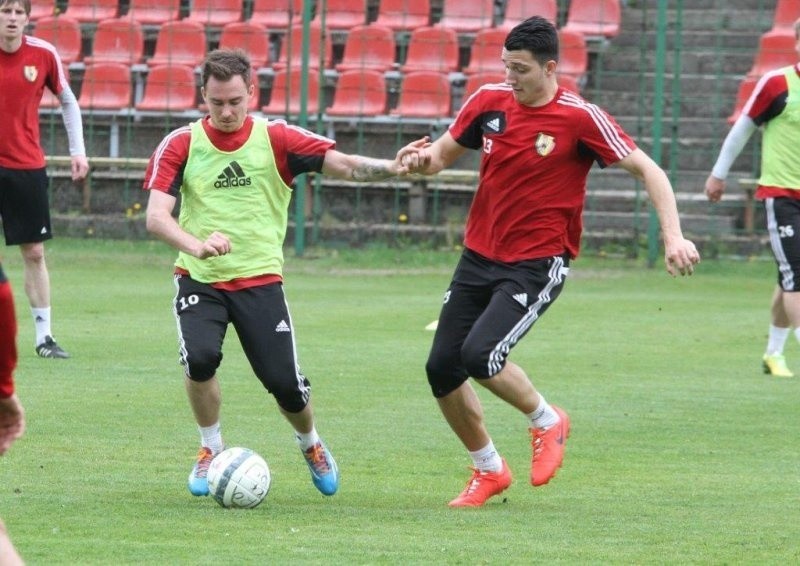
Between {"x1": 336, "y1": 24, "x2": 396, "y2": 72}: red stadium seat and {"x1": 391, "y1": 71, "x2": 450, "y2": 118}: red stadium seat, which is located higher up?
{"x1": 336, "y1": 24, "x2": 396, "y2": 72}: red stadium seat

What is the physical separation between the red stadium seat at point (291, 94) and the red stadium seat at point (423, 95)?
1084 millimetres

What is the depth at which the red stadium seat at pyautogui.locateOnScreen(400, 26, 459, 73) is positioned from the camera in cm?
2059

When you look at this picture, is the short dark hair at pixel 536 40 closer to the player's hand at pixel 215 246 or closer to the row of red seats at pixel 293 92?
the player's hand at pixel 215 246

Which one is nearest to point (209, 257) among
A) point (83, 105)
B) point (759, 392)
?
point (759, 392)

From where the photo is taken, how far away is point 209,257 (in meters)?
6.83

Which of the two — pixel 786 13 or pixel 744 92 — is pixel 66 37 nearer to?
pixel 744 92

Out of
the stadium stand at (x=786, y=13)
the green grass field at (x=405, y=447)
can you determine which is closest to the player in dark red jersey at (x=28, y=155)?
the green grass field at (x=405, y=447)

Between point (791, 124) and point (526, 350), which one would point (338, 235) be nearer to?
point (526, 350)

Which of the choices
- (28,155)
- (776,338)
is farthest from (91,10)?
(776,338)

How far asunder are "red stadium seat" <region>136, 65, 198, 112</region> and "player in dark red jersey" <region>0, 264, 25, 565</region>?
17437 millimetres

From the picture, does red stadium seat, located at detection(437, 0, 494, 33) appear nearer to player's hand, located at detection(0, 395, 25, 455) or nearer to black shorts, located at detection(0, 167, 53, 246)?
black shorts, located at detection(0, 167, 53, 246)

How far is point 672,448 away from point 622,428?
0.66 m

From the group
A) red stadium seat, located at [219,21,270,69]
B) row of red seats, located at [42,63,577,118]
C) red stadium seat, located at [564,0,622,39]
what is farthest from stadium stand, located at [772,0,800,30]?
red stadium seat, located at [219,21,270,69]

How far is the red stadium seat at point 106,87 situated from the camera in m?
21.5
